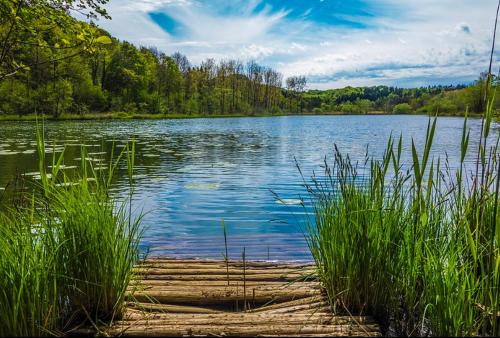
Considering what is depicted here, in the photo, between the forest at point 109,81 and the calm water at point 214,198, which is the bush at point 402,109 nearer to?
the forest at point 109,81

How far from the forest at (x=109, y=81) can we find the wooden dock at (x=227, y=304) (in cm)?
187

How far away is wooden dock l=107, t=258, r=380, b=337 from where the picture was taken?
266cm

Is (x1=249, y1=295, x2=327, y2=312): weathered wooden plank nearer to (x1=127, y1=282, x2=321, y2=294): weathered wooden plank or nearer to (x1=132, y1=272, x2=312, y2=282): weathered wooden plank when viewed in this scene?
(x1=127, y1=282, x2=321, y2=294): weathered wooden plank

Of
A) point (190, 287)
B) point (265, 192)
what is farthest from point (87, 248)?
point (265, 192)

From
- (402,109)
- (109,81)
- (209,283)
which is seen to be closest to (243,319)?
(209,283)

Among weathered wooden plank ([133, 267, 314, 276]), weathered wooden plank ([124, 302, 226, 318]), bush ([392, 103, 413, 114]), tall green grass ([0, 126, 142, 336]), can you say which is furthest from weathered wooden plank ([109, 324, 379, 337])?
bush ([392, 103, 413, 114])

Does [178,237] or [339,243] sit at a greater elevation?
[339,243]

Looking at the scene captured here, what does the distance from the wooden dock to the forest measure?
6.15 feet

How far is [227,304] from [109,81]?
91.9m

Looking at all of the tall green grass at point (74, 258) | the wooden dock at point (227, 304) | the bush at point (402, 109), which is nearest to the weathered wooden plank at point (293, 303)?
the wooden dock at point (227, 304)

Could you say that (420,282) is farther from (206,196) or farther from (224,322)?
(206,196)

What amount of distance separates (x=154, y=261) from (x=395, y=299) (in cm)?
325

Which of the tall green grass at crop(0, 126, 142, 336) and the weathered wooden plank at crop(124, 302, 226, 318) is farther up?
the tall green grass at crop(0, 126, 142, 336)

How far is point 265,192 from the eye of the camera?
40.4 ft
